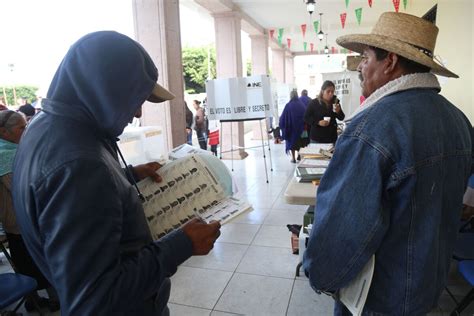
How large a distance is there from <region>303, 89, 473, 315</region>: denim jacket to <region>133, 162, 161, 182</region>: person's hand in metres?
0.52

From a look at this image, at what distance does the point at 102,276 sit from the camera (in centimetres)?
65

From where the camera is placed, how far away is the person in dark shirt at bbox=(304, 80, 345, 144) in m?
4.95

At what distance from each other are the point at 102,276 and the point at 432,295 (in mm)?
877

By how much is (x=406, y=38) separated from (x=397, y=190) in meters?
0.46

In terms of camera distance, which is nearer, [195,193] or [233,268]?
[195,193]

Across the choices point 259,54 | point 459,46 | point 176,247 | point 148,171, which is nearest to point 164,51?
point 148,171

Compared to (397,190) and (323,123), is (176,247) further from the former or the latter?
(323,123)

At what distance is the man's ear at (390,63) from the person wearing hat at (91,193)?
26.5 inches

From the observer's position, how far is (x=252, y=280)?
2492 mm

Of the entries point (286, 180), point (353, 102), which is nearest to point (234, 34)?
point (353, 102)

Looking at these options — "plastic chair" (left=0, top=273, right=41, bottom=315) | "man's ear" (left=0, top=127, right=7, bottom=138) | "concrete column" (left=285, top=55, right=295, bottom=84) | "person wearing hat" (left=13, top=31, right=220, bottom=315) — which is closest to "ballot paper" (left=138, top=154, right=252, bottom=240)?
"person wearing hat" (left=13, top=31, right=220, bottom=315)

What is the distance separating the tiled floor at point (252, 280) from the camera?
2168 millimetres

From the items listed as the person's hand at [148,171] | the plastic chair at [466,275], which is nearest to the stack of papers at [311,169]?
the plastic chair at [466,275]

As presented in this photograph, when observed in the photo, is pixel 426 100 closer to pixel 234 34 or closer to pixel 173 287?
pixel 173 287
